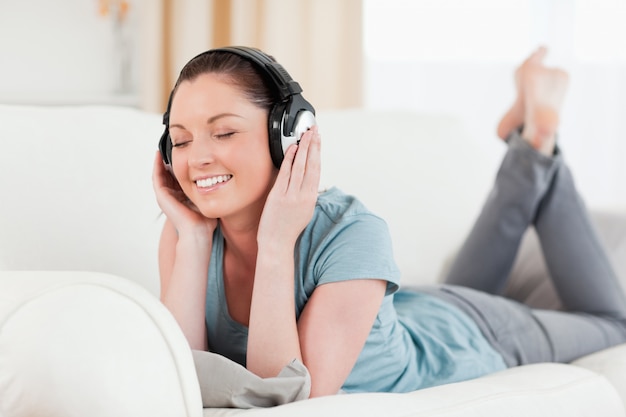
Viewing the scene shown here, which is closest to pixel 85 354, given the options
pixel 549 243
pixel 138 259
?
pixel 138 259

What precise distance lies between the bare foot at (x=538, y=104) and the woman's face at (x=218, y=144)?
87cm

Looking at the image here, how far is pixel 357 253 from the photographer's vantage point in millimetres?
1017

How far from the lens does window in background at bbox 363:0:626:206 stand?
321 centimetres

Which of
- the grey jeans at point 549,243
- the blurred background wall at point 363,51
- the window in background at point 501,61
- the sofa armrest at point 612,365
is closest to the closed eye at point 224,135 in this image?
the sofa armrest at point 612,365

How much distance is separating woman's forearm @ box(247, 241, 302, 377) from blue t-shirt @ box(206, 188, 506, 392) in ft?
0.20

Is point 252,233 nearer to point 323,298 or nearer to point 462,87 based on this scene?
point 323,298

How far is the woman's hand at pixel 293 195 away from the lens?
969mm

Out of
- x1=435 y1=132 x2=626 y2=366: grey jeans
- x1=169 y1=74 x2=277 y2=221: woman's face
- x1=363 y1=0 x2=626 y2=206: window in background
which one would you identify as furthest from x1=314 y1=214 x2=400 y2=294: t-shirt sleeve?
x1=363 y1=0 x2=626 y2=206: window in background

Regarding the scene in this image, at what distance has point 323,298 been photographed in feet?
3.29

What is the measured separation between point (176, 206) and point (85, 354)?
42 centimetres

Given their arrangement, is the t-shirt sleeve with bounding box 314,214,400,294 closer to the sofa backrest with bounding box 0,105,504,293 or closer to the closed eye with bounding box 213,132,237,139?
the closed eye with bounding box 213,132,237,139

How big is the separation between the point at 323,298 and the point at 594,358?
0.62m

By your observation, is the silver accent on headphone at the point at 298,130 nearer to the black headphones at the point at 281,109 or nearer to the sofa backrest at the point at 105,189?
the black headphones at the point at 281,109

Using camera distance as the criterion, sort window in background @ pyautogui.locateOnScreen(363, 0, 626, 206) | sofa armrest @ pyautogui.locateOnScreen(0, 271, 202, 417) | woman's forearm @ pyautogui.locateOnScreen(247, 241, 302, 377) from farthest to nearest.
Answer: window in background @ pyautogui.locateOnScreen(363, 0, 626, 206) < woman's forearm @ pyautogui.locateOnScreen(247, 241, 302, 377) < sofa armrest @ pyautogui.locateOnScreen(0, 271, 202, 417)
